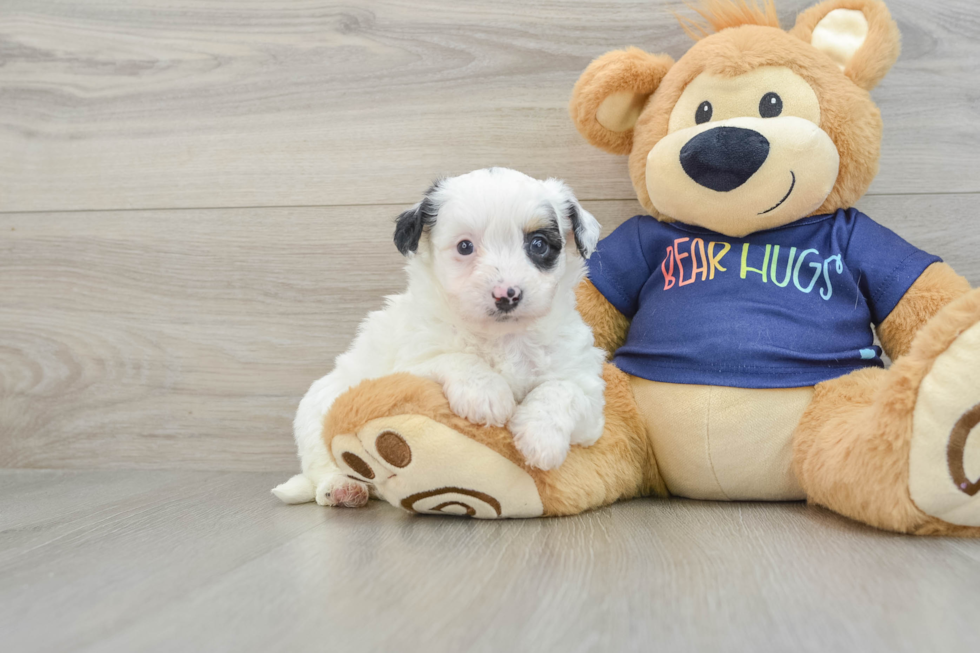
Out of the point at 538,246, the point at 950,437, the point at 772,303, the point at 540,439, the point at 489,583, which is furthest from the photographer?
the point at 772,303

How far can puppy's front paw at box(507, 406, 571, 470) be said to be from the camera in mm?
1120

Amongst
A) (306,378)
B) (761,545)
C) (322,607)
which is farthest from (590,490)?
(306,378)

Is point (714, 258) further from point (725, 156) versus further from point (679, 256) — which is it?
point (725, 156)

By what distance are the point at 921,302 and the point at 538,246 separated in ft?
2.35

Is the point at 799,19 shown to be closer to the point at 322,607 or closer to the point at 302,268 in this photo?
the point at 302,268

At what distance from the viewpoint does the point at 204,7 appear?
188 cm

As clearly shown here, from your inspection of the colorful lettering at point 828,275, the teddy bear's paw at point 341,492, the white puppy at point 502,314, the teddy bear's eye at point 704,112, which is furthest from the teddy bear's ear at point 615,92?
the teddy bear's paw at point 341,492

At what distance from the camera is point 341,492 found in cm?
142

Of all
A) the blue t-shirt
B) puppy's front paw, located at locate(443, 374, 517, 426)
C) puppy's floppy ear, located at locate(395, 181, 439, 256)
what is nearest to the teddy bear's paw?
puppy's front paw, located at locate(443, 374, 517, 426)

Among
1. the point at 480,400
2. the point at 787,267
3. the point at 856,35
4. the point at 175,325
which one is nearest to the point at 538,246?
the point at 480,400

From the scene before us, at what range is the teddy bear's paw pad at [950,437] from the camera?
966mm

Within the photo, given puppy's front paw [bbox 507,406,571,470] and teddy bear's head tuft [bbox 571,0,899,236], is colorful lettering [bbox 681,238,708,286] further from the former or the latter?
puppy's front paw [bbox 507,406,571,470]

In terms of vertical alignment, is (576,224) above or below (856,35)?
below

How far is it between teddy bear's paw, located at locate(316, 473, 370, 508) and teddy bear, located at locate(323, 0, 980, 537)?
0.66ft
